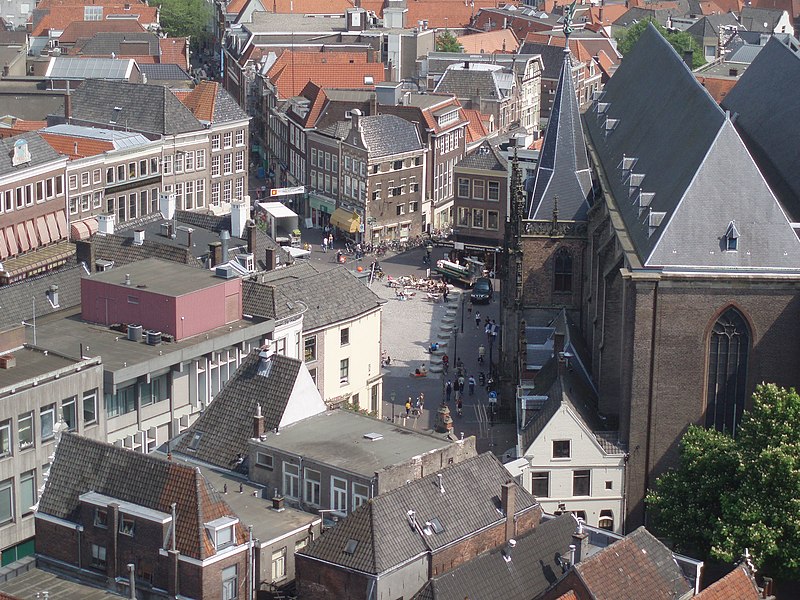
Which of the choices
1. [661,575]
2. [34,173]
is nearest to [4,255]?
[34,173]

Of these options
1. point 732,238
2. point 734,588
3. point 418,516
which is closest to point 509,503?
point 418,516

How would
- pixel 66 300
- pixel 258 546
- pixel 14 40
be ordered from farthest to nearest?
pixel 14 40 < pixel 66 300 < pixel 258 546

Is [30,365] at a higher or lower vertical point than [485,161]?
higher

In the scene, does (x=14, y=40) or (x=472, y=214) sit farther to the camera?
(x=14, y=40)

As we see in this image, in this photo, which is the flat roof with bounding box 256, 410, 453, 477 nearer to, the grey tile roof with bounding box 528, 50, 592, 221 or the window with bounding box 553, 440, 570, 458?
the window with bounding box 553, 440, 570, 458

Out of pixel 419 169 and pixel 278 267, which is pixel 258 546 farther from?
pixel 419 169

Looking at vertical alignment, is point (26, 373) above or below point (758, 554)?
above

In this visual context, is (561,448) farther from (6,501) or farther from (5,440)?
(5,440)

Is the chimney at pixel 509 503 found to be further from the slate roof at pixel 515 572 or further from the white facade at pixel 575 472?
the white facade at pixel 575 472
